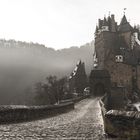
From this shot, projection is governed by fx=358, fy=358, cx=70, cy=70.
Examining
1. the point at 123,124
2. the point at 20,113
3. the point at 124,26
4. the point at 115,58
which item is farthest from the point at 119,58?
the point at 123,124

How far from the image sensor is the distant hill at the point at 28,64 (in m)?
141

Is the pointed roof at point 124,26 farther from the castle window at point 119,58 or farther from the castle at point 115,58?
the castle window at point 119,58

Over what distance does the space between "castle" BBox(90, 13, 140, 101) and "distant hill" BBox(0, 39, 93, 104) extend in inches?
1460

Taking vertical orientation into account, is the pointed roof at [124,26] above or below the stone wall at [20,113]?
above

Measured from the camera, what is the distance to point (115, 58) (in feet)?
290

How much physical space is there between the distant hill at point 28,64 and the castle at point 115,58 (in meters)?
37.1

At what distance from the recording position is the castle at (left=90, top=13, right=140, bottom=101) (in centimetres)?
8281

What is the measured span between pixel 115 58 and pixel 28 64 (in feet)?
283

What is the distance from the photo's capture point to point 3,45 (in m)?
178

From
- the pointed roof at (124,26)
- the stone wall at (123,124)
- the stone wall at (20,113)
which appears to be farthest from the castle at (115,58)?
the stone wall at (123,124)

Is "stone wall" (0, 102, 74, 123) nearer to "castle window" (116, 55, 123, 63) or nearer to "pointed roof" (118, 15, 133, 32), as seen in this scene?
"castle window" (116, 55, 123, 63)

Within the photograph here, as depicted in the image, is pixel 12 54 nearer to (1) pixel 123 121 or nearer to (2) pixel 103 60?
(2) pixel 103 60

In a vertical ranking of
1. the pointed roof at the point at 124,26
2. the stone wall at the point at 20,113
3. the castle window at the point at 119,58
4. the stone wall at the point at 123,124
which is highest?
the pointed roof at the point at 124,26

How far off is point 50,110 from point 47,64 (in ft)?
500
